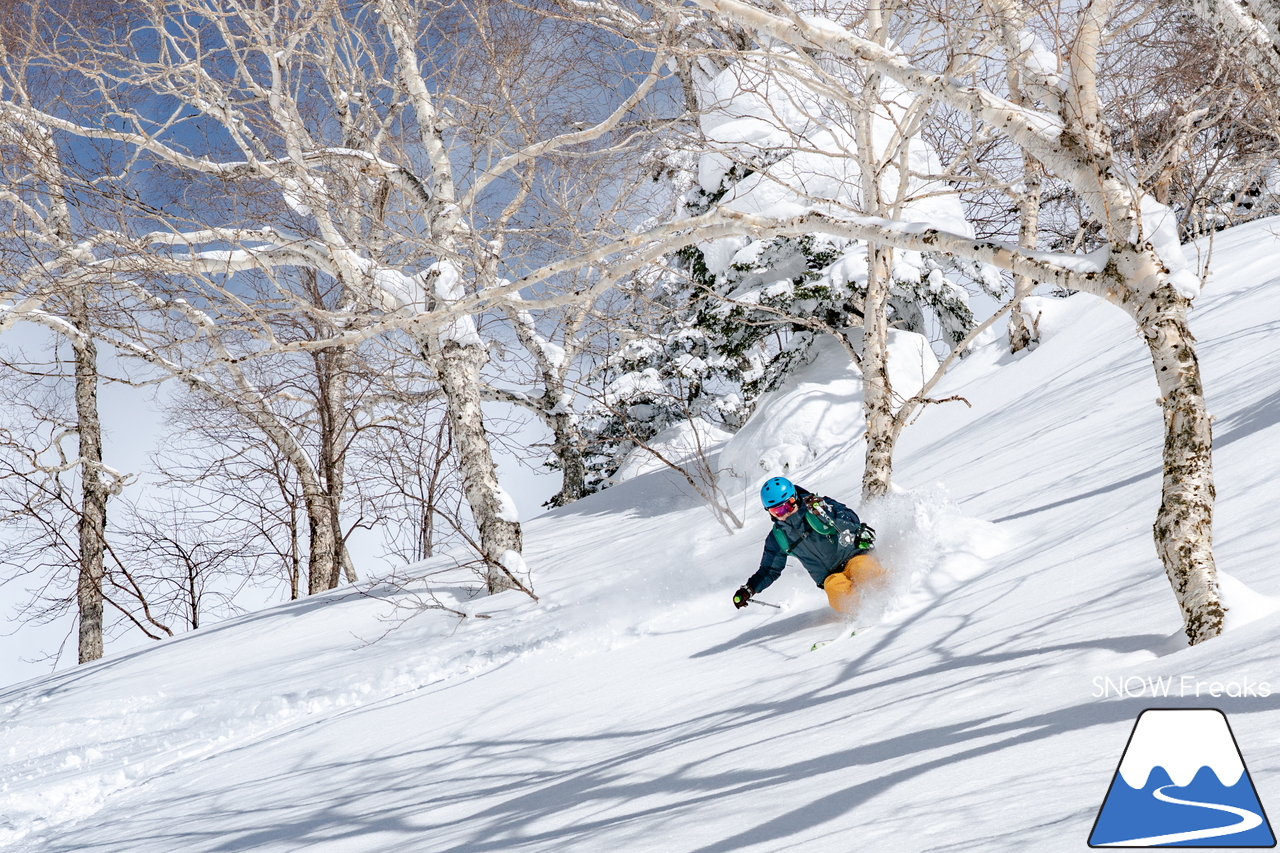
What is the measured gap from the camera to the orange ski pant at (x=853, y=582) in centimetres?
481

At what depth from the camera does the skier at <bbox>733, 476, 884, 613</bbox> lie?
486 centimetres

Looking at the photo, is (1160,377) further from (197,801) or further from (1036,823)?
(197,801)

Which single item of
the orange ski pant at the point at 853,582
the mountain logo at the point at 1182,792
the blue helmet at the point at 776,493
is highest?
the blue helmet at the point at 776,493

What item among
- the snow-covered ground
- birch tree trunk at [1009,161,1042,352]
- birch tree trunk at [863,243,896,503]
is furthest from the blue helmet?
birch tree trunk at [1009,161,1042,352]

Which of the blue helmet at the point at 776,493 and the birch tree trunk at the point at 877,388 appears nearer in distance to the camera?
the blue helmet at the point at 776,493

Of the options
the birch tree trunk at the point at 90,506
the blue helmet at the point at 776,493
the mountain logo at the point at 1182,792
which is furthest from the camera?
the birch tree trunk at the point at 90,506

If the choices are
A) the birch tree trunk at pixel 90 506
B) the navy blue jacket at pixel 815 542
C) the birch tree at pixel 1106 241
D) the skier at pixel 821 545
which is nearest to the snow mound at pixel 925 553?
the skier at pixel 821 545

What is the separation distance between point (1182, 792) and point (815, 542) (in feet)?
11.0

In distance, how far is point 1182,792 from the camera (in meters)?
1.70

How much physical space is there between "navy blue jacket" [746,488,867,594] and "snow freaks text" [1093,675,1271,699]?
2511 mm

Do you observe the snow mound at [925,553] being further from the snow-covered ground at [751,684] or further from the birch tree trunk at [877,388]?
the birch tree trunk at [877,388]

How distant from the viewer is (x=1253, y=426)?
4621 mm

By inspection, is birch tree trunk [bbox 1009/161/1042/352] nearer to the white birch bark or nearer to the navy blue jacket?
the navy blue jacket

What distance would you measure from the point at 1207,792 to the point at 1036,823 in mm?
337
